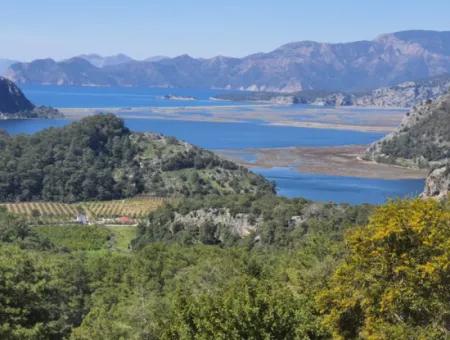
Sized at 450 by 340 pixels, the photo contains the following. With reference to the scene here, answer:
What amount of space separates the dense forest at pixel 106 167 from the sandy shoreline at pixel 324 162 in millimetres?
15035

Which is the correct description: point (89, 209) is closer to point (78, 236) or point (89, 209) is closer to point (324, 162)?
point (78, 236)

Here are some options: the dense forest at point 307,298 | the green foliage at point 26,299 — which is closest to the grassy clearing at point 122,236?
the dense forest at point 307,298

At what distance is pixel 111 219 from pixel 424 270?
65172mm

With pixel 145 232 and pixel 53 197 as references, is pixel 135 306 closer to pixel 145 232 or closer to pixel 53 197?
pixel 145 232

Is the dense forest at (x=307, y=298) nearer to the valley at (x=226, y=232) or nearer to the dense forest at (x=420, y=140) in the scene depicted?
the valley at (x=226, y=232)

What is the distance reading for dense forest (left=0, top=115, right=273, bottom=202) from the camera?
96312 mm

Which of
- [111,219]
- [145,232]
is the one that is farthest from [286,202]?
[111,219]

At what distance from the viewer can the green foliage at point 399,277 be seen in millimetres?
16109

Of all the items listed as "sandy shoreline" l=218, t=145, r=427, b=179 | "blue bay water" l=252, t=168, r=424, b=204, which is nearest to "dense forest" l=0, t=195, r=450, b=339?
"blue bay water" l=252, t=168, r=424, b=204

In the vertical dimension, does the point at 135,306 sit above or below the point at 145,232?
above

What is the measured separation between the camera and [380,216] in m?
17.6

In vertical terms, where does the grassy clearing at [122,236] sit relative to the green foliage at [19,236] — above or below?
below

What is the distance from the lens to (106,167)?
4154 inches

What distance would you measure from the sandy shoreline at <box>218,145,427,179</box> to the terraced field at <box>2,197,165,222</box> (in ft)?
95.9
